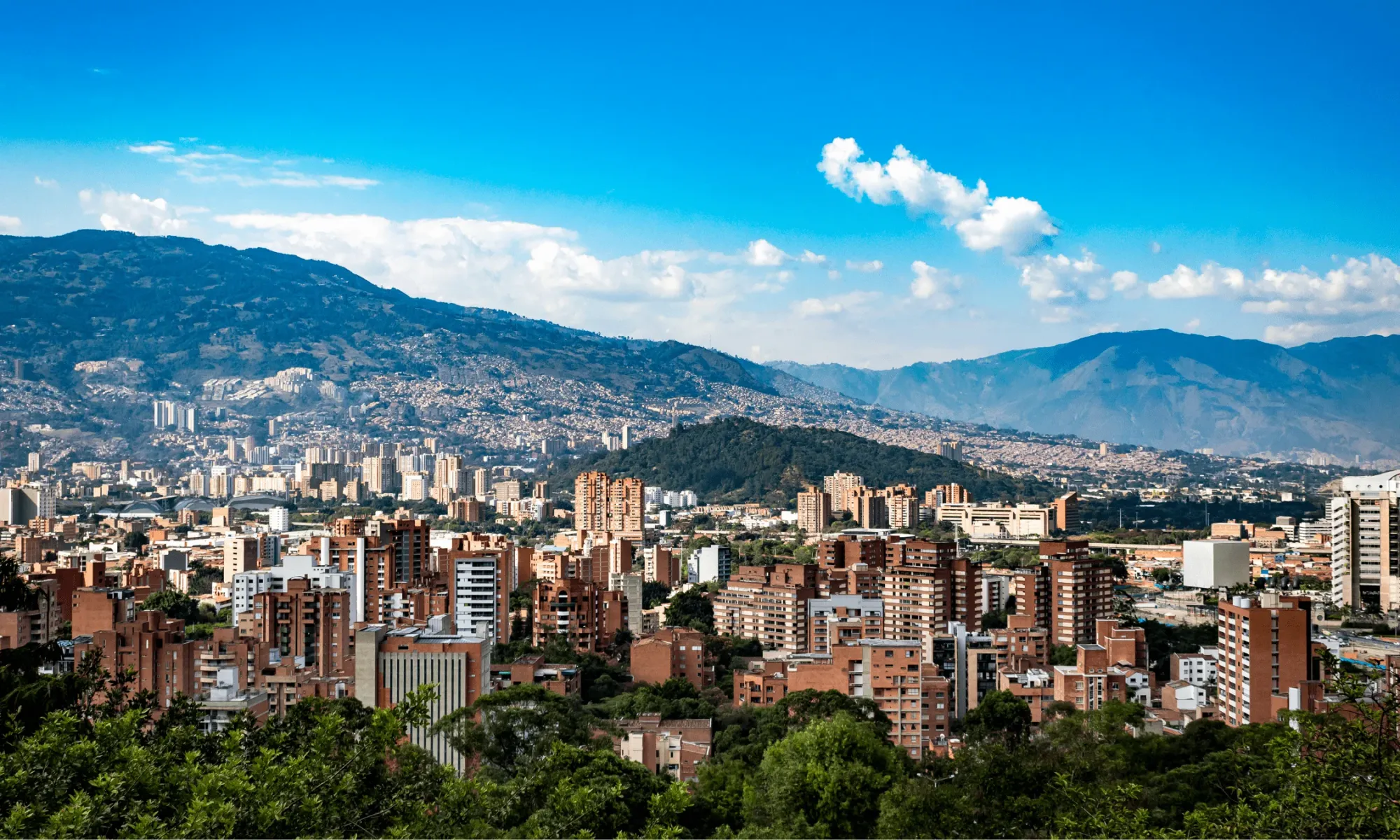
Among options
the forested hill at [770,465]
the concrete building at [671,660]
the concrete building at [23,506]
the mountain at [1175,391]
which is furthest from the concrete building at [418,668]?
the mountain at [1175,391]

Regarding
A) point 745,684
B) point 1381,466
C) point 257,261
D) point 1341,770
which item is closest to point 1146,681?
point 745,684

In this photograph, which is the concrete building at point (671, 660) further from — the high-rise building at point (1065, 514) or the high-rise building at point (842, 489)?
the high-rise building at point (842, 489)

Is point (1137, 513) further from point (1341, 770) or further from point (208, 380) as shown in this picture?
point (208, 380)

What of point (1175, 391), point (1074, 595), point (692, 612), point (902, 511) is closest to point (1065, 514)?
point (902, 511)

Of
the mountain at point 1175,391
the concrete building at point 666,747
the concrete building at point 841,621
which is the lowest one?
the concrete building at point 666,747

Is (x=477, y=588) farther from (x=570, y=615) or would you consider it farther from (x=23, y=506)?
(x=23, y=506)

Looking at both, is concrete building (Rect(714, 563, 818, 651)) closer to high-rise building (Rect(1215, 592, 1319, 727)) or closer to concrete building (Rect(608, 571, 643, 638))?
concrete building (Rect(608, 571, 643, 638))

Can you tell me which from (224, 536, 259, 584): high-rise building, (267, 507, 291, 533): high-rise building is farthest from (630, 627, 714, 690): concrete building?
(267, 507, 291, 533): high-rise building
